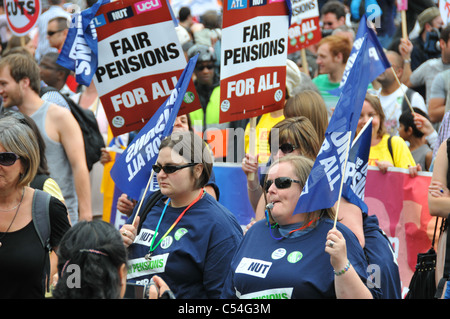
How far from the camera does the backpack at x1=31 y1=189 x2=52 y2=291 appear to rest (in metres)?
4.75

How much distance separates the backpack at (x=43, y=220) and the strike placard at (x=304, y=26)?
225 inches

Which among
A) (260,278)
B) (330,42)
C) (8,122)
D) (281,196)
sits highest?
(8,122)

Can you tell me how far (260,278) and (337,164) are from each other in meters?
0.81

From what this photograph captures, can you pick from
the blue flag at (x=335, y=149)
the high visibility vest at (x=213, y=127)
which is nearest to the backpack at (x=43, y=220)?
the blue flag at (x=335, y=149)

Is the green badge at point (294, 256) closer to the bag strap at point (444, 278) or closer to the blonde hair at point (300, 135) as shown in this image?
the bag strap at point (444, 278)

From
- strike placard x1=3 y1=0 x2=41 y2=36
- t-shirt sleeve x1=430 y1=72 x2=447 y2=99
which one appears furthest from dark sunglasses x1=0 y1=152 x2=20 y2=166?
t-shirt sleeve x1=430 y1=72 x2=447 y2=99

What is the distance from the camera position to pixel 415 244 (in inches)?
273

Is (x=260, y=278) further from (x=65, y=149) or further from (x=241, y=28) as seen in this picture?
(x=65, y=149)

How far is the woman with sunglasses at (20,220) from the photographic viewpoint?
15.1 feet

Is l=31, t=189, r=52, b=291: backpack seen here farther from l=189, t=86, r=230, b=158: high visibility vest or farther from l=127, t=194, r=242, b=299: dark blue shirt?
l=189, t=86, r=230, b=158: high visibility vest

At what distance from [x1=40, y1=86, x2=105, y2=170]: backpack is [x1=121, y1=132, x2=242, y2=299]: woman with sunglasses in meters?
2.72

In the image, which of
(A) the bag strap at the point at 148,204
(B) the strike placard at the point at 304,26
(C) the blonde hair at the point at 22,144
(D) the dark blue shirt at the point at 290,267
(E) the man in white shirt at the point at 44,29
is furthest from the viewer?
(E) the man in white shirt at the point at 44,29
